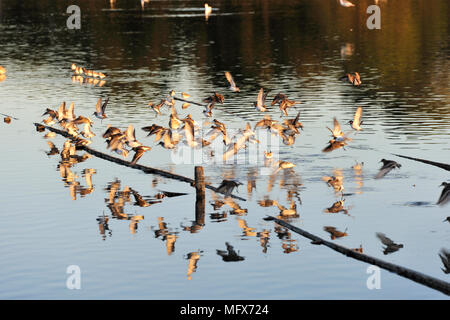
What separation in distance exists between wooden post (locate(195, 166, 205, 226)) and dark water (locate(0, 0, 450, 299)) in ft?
0.74

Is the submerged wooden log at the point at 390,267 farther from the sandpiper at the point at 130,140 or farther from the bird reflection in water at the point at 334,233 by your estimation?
the sandpiper at the point at 130,140

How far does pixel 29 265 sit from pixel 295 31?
72.2 meters

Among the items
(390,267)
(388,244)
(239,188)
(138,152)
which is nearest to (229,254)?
(388,244)

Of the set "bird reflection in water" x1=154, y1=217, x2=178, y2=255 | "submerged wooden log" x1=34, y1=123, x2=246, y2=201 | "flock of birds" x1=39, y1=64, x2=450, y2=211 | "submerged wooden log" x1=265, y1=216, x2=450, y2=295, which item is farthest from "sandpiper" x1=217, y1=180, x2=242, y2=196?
"submerged wooden log" x1=265, y1=216, x2=450, y2=295

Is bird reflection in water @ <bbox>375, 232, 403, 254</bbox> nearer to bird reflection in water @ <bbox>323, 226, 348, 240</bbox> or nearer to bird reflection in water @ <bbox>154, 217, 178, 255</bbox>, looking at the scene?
bird reflection in water @ <bbox>323, 226, 348, 240</bbox>

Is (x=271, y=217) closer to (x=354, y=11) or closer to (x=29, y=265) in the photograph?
(x=29, y=265)

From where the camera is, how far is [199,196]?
3066cm

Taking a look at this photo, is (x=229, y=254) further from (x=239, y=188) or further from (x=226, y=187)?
(x=239, y=188)

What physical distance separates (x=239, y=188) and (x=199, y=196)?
133 inches

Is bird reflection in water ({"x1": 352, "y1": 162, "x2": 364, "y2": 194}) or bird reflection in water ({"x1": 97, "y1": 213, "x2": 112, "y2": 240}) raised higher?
bird reflection in water ({"x1": 352, "y1": 162, "x2": 364, "y2": 194})

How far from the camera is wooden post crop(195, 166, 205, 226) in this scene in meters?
29.8
